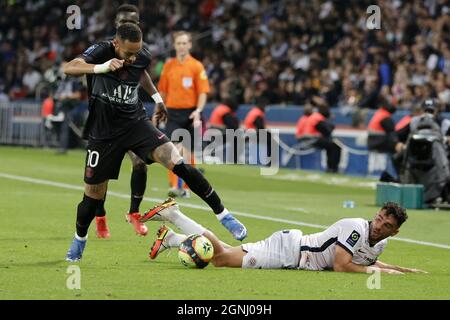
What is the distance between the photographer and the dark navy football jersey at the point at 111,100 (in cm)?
1232

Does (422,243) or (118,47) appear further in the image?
(422,243)

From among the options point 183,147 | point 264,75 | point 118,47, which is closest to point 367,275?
point 118,47

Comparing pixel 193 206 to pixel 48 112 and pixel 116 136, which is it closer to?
pixel 116 136

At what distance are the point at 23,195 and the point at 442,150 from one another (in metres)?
7.11

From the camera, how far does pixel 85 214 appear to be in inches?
477

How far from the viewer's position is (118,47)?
39.9ft

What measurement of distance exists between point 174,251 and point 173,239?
1.16 m

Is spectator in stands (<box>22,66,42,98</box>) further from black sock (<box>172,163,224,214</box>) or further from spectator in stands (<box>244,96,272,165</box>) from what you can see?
black sock (<box>172,163,224,214</box>)

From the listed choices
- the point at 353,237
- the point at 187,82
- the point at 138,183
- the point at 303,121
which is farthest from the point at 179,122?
the point at 303,121

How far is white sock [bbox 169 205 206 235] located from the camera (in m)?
12.2

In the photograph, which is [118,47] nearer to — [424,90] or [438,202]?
[438,202]

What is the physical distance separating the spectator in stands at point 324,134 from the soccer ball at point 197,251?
17.5 meters

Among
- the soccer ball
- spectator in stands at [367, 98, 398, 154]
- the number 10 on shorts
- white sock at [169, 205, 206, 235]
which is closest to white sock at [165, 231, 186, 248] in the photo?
white sock at [169, 205, 206, 235]

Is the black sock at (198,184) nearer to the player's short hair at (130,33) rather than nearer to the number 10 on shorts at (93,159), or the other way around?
the number 10 on shorts at (93,159)
